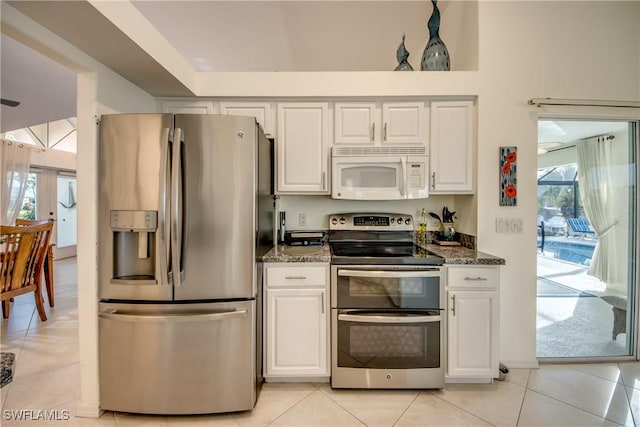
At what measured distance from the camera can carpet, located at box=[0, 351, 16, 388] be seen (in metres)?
1.90

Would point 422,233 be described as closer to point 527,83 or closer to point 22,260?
point 527,83

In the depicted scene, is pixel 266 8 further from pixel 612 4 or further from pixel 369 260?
pixel 612 4

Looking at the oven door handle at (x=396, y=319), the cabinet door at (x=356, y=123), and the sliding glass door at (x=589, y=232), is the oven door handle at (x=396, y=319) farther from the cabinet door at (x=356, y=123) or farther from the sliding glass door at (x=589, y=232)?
the cabinet door at (x=356, y=123)

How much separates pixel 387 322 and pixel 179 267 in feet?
4.47

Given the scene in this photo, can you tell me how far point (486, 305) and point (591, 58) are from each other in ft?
7.10

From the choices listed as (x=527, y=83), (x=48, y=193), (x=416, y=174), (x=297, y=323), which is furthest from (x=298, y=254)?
(x=48, y=193)

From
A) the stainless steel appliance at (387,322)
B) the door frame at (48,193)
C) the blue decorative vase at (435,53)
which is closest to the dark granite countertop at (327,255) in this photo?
the stainless steel appliance at (387,322)

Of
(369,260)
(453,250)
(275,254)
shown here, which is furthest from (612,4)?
(275,254)

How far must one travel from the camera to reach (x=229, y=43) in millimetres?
2912

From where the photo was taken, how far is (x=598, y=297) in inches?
90.0

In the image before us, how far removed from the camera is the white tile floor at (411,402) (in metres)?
1.58

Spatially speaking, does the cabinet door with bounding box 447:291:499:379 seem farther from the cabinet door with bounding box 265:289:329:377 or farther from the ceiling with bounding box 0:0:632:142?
the ceiling with bounding box 0:0:632:142

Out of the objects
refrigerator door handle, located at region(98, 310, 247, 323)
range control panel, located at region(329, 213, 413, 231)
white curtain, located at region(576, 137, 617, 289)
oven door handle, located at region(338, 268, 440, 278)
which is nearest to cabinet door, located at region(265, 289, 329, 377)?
oven door handle, located at region(338, 268, 440, 278)

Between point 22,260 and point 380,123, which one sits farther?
point 22,260
